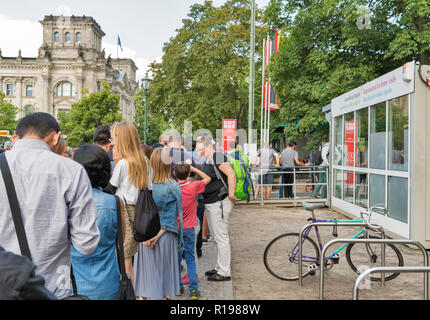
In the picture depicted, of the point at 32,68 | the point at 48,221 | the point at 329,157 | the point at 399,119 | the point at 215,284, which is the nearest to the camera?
the point at 48,221

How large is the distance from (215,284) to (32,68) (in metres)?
79.3

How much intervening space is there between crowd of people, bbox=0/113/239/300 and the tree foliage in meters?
14.8

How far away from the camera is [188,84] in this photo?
3409 centimetres

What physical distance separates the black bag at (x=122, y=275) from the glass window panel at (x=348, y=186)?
939cm

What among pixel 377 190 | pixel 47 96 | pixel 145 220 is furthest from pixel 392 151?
pixel 47 96

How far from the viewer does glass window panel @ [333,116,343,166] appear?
43.0 ft

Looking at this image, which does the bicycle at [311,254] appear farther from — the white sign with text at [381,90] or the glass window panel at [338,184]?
the glass window panel at [338,184]

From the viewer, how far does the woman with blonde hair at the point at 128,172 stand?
4262 mm

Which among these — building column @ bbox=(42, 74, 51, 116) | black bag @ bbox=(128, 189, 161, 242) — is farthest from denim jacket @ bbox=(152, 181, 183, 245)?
building column @ bbox=(42, 74, 51, 116)

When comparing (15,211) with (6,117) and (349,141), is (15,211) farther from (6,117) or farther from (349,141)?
(6,117)

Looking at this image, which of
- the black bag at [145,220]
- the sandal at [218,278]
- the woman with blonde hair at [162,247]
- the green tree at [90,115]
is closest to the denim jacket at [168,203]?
the woman with blonde hair at [162,247]

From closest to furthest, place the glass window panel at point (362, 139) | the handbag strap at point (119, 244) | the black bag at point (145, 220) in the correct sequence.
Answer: the handbag strap at point (119, 244) < the black bag at point (145, 220) < the glass window panel at point (362, 139)
